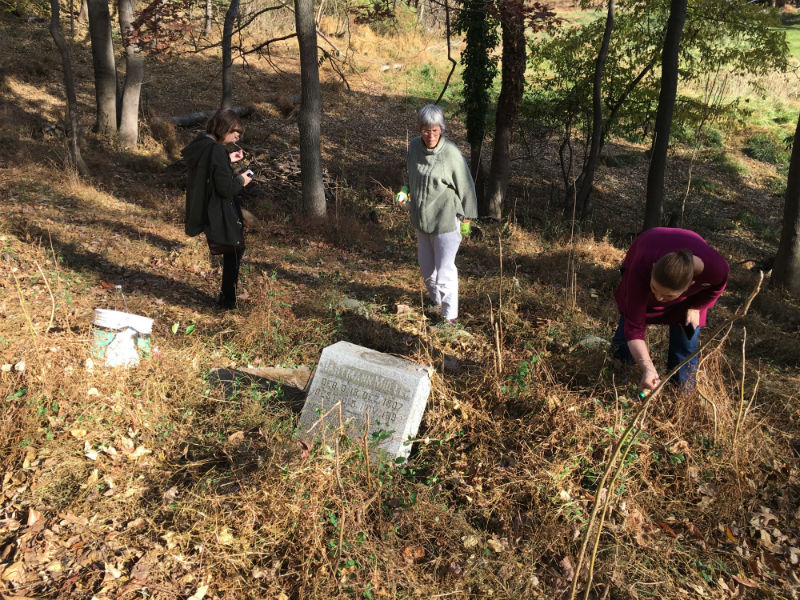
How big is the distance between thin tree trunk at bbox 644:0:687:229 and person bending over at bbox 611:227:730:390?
17.9 ft

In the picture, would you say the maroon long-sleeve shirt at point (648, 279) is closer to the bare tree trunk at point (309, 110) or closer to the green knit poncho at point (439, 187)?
the green knit poncho at point (439, 187)

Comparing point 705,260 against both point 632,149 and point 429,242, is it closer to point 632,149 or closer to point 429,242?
point 429,242

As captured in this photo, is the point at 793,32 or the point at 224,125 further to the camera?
the point at 793,32

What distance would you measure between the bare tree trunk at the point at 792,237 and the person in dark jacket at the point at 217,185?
6894 millimetres

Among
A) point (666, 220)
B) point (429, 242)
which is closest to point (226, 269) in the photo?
point (429, 242)

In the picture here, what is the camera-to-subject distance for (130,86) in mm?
10734

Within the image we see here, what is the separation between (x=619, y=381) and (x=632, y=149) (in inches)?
639

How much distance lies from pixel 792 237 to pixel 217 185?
728 centimetres

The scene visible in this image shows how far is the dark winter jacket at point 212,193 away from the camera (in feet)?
15.0

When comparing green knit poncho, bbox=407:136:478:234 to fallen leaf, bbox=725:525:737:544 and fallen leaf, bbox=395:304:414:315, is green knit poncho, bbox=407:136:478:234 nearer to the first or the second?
fallen leaf, bbox=395:304:414:315

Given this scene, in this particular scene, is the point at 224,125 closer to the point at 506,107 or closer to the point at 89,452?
the point at 89,452

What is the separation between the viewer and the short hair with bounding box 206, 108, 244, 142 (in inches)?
179

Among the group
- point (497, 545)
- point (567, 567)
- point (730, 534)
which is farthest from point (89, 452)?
point (730, 534)

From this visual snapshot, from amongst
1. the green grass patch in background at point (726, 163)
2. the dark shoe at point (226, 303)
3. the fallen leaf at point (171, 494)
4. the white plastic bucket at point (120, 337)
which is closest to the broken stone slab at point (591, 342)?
the dark shoe at point (226, 303)
